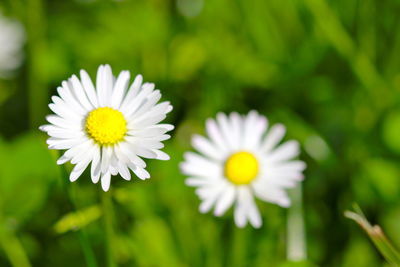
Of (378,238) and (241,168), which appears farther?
(241,168)

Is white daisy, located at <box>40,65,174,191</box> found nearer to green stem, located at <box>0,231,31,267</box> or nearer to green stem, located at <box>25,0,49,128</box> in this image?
green stem, located at <box>0,231,31,267</box>

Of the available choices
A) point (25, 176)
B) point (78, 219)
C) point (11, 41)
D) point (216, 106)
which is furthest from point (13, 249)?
point (11, 41)

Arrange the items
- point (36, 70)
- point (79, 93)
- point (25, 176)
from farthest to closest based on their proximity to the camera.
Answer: point (36, 70)
point (25, 176)
point (79, 93)

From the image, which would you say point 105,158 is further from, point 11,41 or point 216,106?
point 11,41

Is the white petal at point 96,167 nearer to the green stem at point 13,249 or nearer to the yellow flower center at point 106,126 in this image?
the yellow flower center at point 106,126

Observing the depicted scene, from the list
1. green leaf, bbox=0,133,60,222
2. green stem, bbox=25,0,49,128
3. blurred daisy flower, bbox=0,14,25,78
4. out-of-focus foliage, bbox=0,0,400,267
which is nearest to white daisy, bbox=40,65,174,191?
out-of-focus foliage, bbox=0,0,400,267

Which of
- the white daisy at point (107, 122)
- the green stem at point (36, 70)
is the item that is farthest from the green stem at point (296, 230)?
the green stem at point (36, 70)

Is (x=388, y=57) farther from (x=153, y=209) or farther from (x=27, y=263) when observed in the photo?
(x=27, y=263)

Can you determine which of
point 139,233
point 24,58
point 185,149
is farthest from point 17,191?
point 24,58
